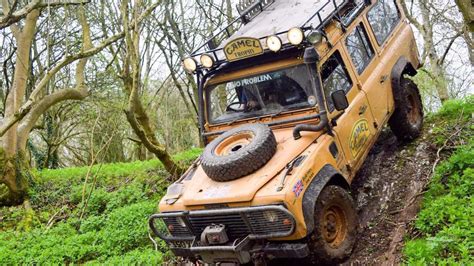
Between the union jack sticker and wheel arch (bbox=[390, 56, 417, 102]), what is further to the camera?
wheel arch (bbox=[390, 56, 417, 102])

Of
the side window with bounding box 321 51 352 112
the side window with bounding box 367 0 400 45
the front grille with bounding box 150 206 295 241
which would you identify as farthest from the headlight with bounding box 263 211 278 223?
the side window with bounding box 367 0 400 45

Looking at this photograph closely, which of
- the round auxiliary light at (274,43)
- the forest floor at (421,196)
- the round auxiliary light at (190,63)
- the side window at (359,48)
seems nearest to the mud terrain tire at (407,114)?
the forest floor at (421,196)

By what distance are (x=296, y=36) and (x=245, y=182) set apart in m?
1.87

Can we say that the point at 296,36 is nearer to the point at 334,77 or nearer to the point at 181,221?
the point at 334,77

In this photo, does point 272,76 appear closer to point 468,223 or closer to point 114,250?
point 468,223

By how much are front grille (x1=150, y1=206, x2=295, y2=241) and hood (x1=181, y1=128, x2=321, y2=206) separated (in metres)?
0.13

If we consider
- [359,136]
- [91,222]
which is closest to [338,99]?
[359,136]

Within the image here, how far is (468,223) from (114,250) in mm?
4947

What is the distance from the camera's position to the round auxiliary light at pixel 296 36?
5125mm

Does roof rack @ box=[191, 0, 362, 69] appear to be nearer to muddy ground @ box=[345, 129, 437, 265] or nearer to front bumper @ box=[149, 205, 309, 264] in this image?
front bumper @ box=[149, 205, 309, 264]

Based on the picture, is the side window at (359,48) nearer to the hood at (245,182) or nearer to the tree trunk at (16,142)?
the hood at (245,182)

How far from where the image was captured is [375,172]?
22.2 feet

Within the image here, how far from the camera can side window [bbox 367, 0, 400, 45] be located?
6973mm

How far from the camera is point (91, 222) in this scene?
805 centimetres
